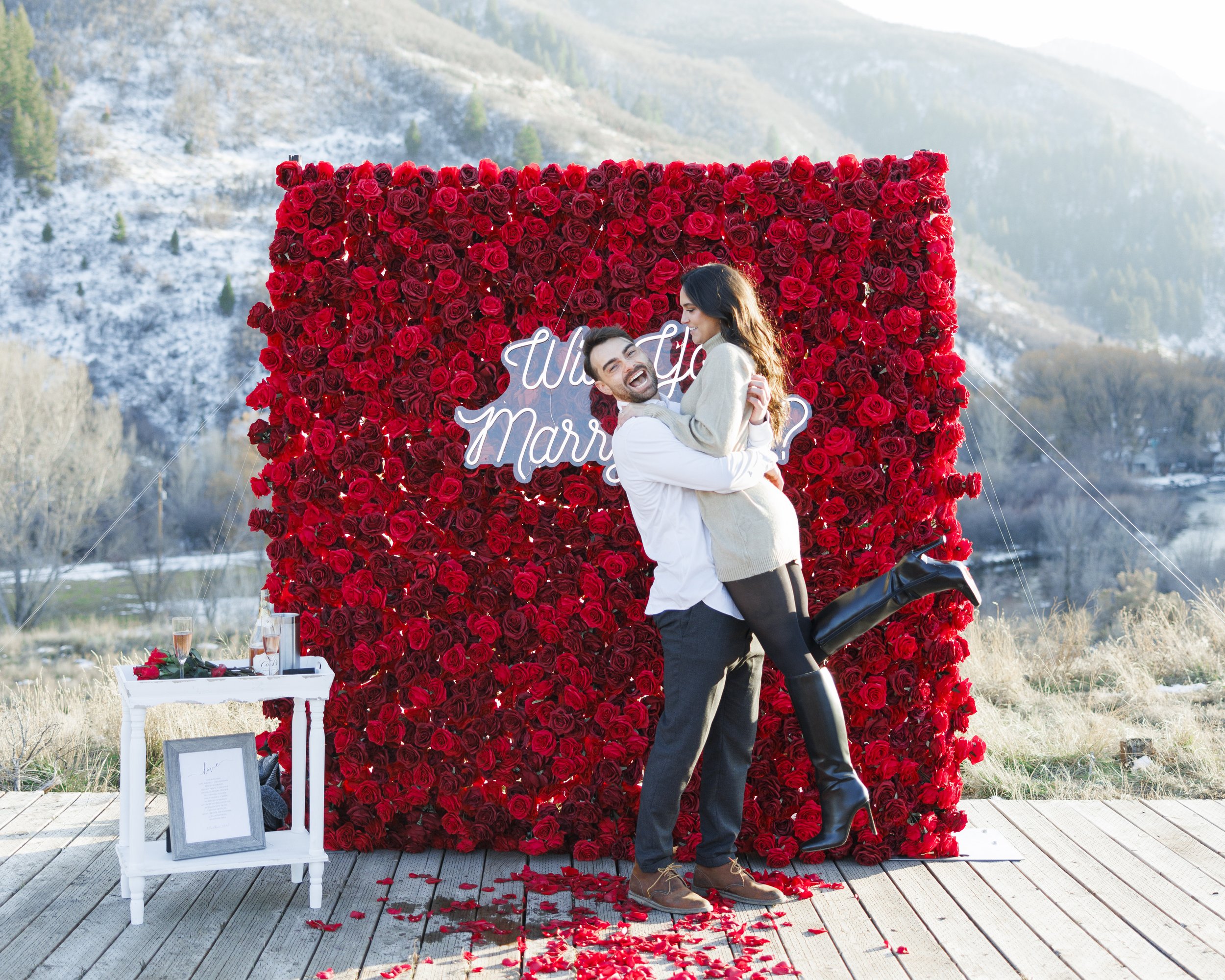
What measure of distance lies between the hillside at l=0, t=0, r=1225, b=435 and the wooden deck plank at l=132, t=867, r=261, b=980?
38648 mm

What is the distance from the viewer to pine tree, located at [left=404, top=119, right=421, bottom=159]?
182 feet

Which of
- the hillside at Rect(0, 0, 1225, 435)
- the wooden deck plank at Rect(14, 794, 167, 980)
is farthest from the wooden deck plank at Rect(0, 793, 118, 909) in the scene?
the hillside at Rect(0, 0, 1225, 435)

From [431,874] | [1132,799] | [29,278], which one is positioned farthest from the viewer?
[29,278]

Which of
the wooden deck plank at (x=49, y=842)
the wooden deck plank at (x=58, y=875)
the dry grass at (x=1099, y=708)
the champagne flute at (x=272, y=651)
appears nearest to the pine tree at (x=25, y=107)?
the dry grass at (x=1099, y=708)

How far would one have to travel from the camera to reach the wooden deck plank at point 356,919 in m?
2.83

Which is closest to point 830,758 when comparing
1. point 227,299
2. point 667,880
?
point 667,880

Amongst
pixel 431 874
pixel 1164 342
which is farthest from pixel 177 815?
pixel 1164 342

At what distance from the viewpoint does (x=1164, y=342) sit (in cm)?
5597

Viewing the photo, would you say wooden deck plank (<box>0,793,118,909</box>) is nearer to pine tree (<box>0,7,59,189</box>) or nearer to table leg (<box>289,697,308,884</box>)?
table leg (<box>289,697,308,884</box>)

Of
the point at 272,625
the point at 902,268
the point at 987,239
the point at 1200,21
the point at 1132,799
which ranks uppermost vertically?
the point at 1200,21

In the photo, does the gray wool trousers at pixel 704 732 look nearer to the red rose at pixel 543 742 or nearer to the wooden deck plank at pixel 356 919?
the red rose at pixel 543 742

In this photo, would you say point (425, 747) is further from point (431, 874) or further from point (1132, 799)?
point (1132, 799)

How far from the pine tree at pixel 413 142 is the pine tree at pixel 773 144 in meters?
21.5

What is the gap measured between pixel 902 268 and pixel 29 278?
48.2 meters
